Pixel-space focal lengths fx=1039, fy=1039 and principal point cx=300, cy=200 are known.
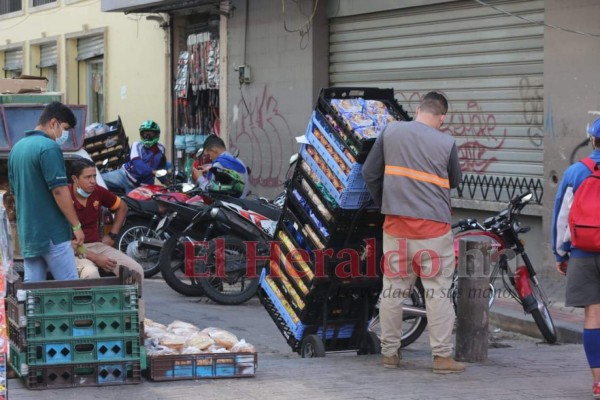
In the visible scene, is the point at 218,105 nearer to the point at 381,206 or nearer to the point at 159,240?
the point at 159,240

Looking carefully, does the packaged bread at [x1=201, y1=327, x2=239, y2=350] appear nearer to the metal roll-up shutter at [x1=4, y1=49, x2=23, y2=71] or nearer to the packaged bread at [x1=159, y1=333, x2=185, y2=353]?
the packaged bread at [x1=159, y1=333, x2=185, y2=353]

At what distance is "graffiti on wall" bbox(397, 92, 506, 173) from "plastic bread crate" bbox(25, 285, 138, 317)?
7.20 meters

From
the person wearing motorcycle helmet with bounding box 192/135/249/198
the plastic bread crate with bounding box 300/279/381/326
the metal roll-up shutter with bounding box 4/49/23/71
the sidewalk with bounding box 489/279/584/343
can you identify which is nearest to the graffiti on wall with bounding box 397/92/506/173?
the sidewalk with bounding box 489/279/584/343

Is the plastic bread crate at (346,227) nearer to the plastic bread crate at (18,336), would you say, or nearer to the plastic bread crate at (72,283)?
the plastic bread crate at (72,283)

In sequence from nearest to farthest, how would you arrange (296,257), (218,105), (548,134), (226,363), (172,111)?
1. (226,363)
2. (296,257)
3. (548,134)
4. (218,105)
5. (172,111)

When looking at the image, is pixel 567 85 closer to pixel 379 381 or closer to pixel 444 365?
pixel 444 365

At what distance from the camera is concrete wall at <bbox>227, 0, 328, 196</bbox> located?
15.6 meters

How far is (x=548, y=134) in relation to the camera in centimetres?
1144

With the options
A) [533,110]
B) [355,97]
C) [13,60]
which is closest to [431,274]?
[355,97]

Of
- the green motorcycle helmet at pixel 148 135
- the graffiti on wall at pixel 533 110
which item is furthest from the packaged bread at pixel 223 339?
the green motorcycle helmet at pixel 148 135

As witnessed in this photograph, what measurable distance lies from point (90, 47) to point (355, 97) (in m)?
16.7

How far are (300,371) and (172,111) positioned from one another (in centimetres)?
1345

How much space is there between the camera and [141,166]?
1343 centimetres

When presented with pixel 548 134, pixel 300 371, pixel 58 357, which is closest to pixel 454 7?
pixel 548 134
